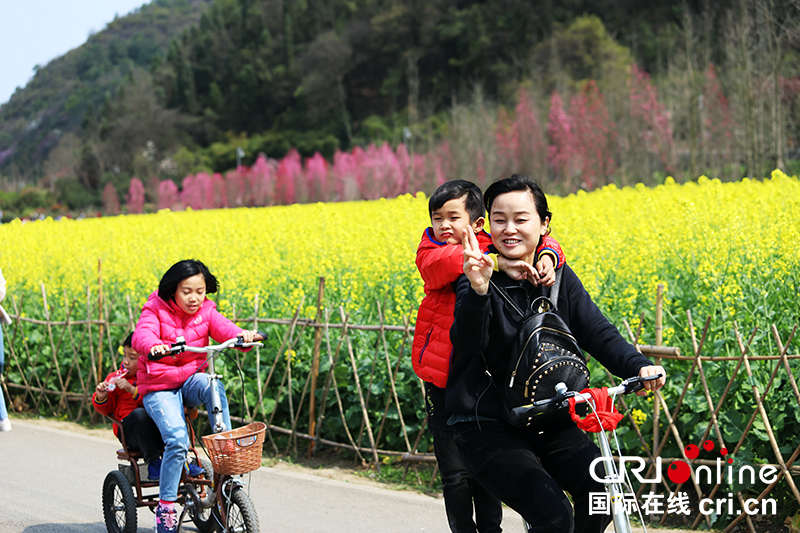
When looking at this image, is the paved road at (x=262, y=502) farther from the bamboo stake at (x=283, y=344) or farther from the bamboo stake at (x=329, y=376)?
the bamboo stake at (x=283, y=344)

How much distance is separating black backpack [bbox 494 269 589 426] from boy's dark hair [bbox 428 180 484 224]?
53cm

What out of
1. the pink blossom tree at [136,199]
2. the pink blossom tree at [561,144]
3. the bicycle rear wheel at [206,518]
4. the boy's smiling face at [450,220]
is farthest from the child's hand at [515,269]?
the pink blossom tree at [136,199]

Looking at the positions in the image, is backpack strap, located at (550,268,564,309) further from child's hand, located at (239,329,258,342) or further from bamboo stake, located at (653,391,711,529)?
bamboo stake, located at (653,391,711,529)

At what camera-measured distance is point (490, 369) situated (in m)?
2.63

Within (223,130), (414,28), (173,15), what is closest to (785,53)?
(414,28)

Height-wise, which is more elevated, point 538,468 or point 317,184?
point 317,184

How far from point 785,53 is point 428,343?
27.6 m

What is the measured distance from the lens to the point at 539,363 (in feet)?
8.18

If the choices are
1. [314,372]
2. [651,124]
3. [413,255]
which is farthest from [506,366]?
[651,124]

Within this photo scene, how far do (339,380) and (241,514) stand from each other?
90.2 inches

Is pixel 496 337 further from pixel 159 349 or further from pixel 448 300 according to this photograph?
pixel 159 349

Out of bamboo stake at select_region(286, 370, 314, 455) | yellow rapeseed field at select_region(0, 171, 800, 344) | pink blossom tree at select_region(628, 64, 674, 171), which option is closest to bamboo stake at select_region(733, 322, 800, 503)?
yellow rapeseed field at select_region(0, 171, 800, 344)

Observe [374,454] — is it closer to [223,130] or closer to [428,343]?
[428,343]

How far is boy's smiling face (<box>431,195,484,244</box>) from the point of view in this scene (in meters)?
2.96
